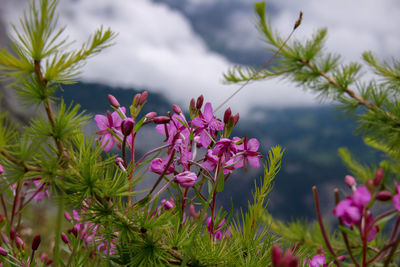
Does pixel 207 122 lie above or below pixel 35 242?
above

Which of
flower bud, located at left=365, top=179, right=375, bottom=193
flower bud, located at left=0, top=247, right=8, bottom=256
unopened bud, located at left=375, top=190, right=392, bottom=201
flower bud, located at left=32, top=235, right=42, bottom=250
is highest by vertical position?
flower bud, located at left=365, top=179, right=375, bottom=193

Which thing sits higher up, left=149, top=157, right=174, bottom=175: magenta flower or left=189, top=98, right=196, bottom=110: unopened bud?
left=189, top=98, right=196, bottom=110: unopened bud

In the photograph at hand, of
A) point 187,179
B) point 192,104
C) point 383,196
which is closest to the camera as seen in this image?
point 383,196

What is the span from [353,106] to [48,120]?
4.70 ft

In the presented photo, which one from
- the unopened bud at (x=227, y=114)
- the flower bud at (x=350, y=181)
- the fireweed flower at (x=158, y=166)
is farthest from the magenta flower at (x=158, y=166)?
the flower bud at (x=350, y=181)

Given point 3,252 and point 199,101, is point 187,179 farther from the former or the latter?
point 3,252

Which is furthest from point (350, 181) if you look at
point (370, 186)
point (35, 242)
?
point (35, 242)

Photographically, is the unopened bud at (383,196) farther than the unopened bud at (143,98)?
No

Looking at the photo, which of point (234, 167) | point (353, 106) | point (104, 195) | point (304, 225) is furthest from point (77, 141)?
point (353, 106)

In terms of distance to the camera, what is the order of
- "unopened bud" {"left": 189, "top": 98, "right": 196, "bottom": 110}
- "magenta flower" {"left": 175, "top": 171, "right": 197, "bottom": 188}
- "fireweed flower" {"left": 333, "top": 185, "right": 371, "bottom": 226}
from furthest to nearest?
"unopened bud" {"left": 189, "top": 98, "right": 196, "bottom": 110} < "magenta flower" {"left": 175, "top": 171, "right": 197, "bottom": 188} < "fireweed flower" {"left": 333, "top": 185, "right": 371, "bottom": 226}

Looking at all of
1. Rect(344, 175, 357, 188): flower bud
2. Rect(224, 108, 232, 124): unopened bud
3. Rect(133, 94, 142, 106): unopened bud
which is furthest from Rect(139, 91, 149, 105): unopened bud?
Rect(344, 175, 357, 188): flower bud

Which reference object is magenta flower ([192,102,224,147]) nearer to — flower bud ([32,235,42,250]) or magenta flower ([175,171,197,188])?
magenta flower ([175,171,197,188])

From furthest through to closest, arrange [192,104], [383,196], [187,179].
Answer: [192,104] < [187,179] < [383,196]

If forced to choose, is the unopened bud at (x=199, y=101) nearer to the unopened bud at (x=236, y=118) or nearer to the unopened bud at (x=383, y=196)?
the unopened bud at (x=236, y=118)
